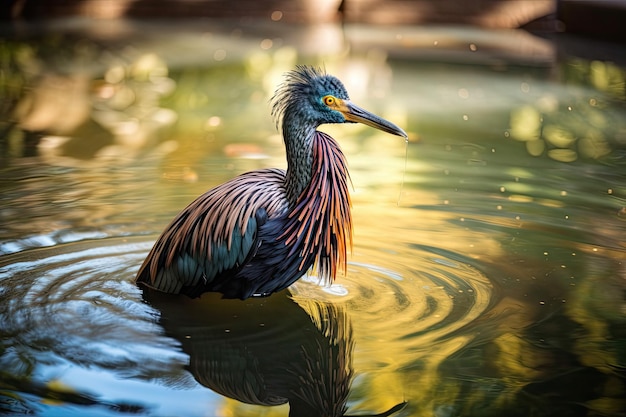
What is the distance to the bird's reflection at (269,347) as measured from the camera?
118 inches

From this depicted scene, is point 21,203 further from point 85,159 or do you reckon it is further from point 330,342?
point 330,342

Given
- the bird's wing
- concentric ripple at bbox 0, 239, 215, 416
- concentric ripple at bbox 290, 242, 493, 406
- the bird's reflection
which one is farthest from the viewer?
the bird's wing

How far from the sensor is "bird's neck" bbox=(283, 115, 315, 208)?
11.6ft

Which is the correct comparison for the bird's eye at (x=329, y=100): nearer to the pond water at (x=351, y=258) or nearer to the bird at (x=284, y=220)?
the bird at (x=284, y=220)

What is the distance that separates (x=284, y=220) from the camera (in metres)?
3.52

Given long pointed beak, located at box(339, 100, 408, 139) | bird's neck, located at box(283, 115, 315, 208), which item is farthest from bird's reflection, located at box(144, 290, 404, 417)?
long pointed beak, located at box(339, 100, 408, 139)

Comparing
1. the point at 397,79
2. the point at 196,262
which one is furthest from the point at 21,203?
the point at 397,79

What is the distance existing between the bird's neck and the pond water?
47cm

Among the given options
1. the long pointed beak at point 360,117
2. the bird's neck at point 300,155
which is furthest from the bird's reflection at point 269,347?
the long pointed beak at point 360,117

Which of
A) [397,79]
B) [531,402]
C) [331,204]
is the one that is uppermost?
[397,79]

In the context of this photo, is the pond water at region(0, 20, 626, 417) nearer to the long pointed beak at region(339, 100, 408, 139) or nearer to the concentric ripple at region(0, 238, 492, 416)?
the concentric ripple at region(0, 238, 492, 416)

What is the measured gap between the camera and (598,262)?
4.12m

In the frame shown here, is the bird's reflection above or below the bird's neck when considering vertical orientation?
below

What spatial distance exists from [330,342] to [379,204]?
62.1 inches
